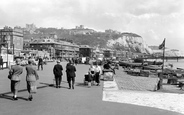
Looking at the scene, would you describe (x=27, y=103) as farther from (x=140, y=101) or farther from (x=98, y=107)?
(x=140, y=101)

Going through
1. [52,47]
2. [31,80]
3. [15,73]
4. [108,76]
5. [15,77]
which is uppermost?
[52,47]

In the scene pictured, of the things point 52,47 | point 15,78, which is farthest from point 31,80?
point 52,47

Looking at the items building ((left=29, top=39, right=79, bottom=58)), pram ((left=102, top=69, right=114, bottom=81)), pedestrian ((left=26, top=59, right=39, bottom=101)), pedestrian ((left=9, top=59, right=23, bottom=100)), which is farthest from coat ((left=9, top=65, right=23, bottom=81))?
building ((left=29, top=39, right=79, bottom=58))

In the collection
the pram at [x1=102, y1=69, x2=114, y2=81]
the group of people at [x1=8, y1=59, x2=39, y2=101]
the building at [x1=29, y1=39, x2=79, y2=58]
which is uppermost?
the building at [x1=29, y1=39, x2=79, y2=58]

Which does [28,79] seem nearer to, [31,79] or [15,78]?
[31,79]

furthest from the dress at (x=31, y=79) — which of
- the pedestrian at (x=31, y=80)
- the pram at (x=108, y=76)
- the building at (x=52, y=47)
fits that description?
the building at (x=52, y=47)

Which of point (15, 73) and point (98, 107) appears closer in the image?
point (98, 107)

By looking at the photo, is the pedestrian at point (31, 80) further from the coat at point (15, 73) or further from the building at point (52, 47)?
the building at point (52, 47)

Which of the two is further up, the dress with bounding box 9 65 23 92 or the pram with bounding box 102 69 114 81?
the dress with bounding box 9 65 23 92

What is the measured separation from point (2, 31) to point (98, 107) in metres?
122

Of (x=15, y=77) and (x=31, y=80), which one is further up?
(x=15, y=77)

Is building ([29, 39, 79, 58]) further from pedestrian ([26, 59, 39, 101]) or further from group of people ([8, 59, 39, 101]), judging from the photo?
pedestrian ([26, 59, 39, 101])

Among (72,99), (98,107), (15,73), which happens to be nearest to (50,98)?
(72,99)

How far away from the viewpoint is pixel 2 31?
4712 inches
